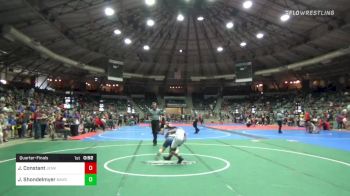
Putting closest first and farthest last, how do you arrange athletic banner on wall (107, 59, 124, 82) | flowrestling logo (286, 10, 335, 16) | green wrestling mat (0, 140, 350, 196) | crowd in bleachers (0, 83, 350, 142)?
green wrestling mat (0, 140, 350, 196), crowd in bleachers (0, 83, 350, 142), flowrestling logo (286, 10, 335, 16), athletic banner on wall (107, 59, 124, 82)

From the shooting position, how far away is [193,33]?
39.9 meters

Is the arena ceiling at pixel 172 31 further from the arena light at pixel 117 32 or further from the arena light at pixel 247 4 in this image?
the arena light at pixel 247 4

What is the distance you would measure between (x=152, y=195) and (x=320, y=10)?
81.9 ft

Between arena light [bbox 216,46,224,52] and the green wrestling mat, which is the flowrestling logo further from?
the green wrestling mat

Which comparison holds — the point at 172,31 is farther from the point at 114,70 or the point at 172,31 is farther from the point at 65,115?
the point at 65,115

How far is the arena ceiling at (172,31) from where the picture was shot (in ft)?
81.1

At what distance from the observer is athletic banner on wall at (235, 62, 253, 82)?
3578 cm

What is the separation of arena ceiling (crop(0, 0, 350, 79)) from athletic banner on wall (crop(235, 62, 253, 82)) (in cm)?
→ 403

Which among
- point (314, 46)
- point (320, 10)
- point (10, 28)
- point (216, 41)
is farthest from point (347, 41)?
point (10, 28)

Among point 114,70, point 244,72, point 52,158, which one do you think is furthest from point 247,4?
point 52,158

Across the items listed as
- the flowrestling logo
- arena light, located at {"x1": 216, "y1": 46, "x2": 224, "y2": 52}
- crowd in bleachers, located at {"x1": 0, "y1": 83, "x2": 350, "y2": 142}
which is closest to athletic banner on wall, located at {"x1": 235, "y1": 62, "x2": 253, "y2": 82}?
crowd in bleachers, located at {"x1": 0, "y1": 83, "x2": 350, "y2": 142}

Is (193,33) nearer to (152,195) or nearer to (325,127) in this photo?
(325,127)
